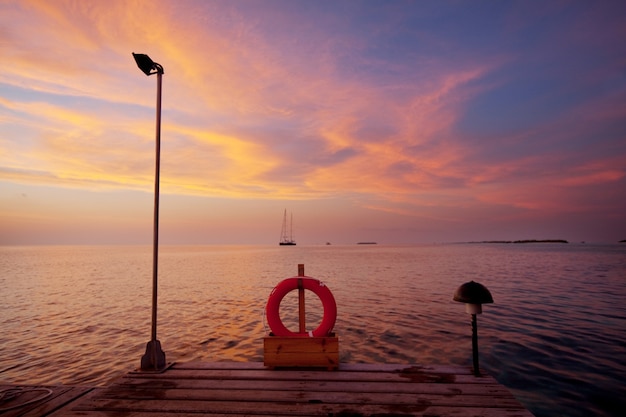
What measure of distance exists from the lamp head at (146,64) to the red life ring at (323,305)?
367 cm

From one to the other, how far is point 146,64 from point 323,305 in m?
4.27

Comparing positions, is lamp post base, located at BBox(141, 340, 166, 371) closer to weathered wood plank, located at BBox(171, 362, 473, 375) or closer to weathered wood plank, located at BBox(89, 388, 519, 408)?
weathered wood plank, located at BBox(171, 362, 473, 375)

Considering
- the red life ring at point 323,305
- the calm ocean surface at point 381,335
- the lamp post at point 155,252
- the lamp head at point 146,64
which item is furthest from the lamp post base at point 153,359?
the lamp head at point 146,64

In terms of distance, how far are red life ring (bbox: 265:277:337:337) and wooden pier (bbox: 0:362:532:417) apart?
0.61 meters

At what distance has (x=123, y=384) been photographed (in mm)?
4121

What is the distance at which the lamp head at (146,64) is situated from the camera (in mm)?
4809

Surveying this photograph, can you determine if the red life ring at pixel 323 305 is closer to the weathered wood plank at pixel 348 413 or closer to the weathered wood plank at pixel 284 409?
the weathered wood plank at pixel 284 409

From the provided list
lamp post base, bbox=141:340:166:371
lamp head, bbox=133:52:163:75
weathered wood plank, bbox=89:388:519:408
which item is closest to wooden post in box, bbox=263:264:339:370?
weathered wood plank, bbox=89:388:519:408

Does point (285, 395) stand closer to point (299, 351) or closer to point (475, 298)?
point (299, 351)

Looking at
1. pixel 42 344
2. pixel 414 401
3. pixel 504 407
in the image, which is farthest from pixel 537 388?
pixel 42 344

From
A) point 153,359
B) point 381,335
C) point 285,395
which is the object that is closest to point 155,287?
point 153,359

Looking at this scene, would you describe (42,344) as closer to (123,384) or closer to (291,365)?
(123,384)

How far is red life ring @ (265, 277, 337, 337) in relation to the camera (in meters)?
5.05

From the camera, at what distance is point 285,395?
376cm
